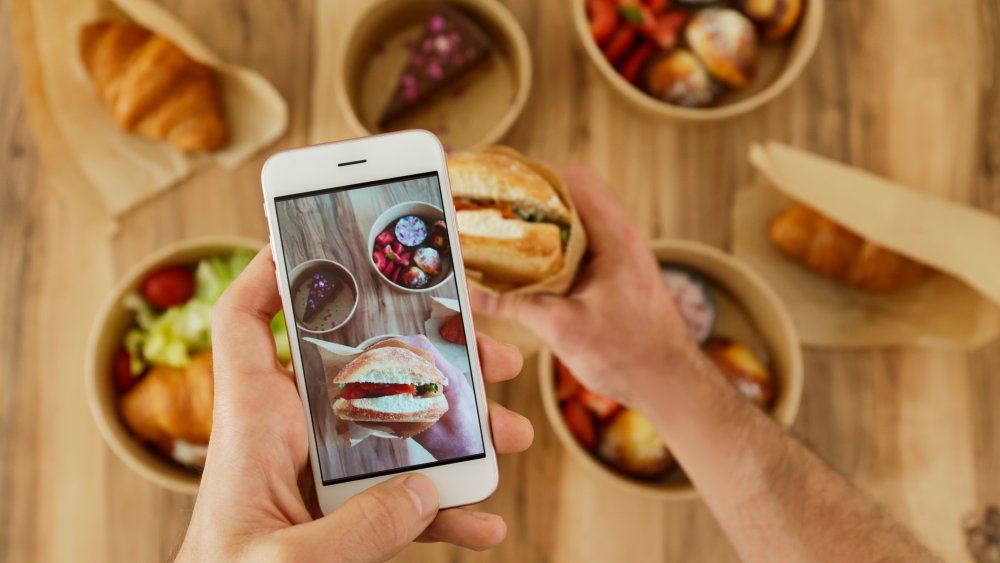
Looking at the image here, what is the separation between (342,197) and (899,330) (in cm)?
86

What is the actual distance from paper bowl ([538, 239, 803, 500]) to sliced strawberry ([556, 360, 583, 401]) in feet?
0.04

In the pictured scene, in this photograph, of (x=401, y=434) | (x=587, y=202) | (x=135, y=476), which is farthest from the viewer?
(x=135, y=476)

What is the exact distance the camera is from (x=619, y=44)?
1.01 m

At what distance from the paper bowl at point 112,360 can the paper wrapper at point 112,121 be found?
17cm

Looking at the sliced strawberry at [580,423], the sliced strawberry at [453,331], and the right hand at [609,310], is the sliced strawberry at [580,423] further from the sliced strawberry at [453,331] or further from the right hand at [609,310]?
the sliced strawberry at [453,331]

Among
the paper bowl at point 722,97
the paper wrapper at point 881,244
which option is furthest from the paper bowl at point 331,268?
the paper wrapper at point 881,244

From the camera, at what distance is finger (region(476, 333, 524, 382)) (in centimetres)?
69

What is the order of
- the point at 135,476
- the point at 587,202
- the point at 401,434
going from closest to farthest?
the point at 401,434, the point at 587,202, the point at 135,476

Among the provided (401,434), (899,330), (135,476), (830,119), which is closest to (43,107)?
(135,476)

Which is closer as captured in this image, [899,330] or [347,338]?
[347,338]

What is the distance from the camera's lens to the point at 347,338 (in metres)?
0.62

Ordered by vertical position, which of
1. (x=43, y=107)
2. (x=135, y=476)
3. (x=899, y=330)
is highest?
(x=43, y=107)

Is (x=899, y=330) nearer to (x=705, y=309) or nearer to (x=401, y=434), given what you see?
(x=705, y=309)

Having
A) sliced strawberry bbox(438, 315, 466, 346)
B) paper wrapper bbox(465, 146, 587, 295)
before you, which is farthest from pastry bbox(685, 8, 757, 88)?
sliced strawberry bbox(438, 315, 466, 346)
